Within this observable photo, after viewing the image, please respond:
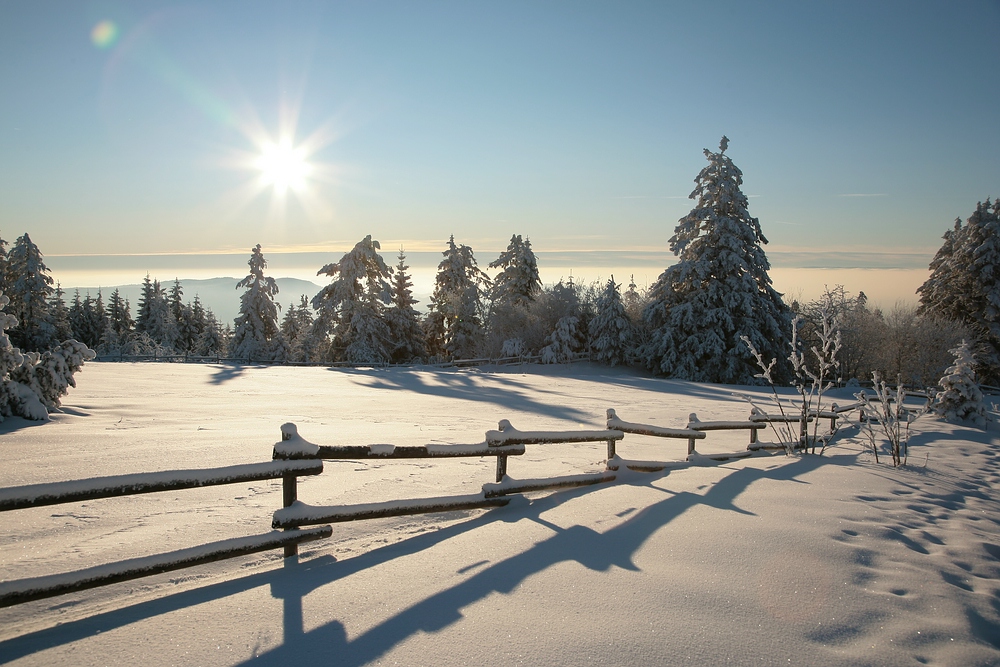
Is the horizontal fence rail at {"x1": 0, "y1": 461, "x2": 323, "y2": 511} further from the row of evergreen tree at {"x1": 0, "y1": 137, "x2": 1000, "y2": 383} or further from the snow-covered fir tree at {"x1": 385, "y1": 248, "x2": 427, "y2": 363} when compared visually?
the snow-covered fir tree at {"x1": 385, "y1": 248, "x2": 427, "y2": 363}

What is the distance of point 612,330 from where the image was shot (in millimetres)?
40031

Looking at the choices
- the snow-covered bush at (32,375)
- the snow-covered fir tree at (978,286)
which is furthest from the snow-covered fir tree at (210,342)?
the snow-covered fir tree at (978,286)

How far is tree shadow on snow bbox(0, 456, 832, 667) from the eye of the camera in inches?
124

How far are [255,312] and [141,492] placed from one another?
4536cm

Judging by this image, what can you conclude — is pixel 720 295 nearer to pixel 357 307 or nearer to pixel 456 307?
pixel 456 307

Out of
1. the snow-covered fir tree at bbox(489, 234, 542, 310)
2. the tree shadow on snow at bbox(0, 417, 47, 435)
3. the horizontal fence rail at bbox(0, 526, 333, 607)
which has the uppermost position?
the snow-covered fir tree at bbox(489, 234, 542, 310)

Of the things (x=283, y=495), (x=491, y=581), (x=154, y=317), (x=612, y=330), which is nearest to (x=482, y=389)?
(x=612, y=330)

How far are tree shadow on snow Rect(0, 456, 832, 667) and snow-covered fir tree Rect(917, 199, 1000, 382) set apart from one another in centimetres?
4050

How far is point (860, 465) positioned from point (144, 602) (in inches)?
404

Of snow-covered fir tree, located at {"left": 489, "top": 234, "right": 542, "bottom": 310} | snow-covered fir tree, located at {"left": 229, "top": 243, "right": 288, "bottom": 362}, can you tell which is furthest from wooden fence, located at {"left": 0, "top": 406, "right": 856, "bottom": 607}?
snow-covered fir tree, located at {"left": 489, "top": 234, "right": 542, "bottom": 310}

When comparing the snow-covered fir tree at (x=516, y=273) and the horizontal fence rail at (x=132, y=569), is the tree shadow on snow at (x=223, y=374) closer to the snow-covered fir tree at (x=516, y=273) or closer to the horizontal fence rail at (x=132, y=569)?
the horizontal fence rail at (x=132, y=569)

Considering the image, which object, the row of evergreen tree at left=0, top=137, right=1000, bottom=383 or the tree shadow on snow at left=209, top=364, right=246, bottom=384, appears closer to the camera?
the tree shadow on snow at left=209, top=364, right=246, bottom=384

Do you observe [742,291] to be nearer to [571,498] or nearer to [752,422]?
[752,422]

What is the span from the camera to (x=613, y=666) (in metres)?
3.04
